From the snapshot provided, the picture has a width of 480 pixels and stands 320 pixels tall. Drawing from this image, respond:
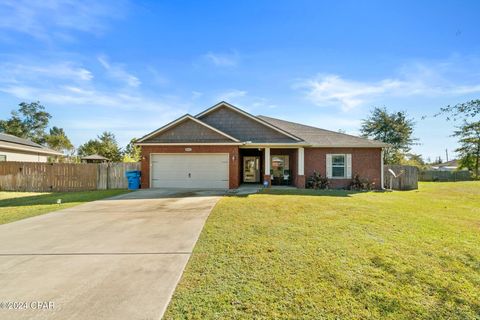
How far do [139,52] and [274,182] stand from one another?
12.2m

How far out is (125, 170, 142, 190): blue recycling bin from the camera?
1417 centimetres

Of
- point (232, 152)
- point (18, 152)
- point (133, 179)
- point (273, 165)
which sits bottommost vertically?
point (133, 179)

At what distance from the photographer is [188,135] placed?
556 inches

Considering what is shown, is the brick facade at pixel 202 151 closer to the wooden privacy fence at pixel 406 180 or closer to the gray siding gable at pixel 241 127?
the gray siding gable at pixel 241 127

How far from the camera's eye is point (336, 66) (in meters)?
13.2

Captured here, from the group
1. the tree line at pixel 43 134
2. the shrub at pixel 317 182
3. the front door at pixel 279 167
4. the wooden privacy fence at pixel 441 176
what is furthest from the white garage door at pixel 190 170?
the wooden privacy fence at pixel 441 176

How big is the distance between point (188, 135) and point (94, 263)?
10.7 meters

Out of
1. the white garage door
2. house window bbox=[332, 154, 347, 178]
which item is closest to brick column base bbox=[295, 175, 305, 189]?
house window bbox=[332, 154, 347, 178]

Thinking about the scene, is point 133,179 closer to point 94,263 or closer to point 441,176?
point 94,263

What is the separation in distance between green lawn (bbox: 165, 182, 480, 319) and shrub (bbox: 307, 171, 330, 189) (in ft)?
26.9

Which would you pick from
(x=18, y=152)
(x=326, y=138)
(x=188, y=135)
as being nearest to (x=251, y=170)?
(x=326, y=138)

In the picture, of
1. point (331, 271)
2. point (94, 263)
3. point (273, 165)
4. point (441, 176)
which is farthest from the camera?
point (441, 176)

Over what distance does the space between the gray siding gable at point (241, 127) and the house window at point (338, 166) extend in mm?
3327

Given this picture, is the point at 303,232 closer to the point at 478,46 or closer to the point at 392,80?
the point at 478,46
